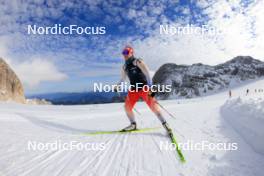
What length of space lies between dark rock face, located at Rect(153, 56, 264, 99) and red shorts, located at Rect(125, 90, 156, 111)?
429 feet

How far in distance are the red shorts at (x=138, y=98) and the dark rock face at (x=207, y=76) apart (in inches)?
5145

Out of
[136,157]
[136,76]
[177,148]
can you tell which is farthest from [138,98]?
[136,157]

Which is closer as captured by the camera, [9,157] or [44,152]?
[9,157]

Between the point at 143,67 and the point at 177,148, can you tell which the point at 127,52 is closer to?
the point at 143,67

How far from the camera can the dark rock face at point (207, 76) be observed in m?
142

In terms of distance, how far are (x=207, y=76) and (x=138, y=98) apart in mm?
156463

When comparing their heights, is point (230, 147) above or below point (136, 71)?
below

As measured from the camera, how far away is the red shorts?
7324 millimetres

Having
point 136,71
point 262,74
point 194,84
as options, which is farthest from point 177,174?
point 262,74

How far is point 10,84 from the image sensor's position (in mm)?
63906

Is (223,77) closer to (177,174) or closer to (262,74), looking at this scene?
(262,74)

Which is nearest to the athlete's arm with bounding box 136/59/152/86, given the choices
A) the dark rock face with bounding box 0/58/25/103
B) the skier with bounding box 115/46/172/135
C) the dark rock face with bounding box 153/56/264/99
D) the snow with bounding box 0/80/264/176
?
the skier with bounding box 115/46/172/135

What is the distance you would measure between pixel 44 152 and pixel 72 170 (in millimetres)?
1343

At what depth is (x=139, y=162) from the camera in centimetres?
446
